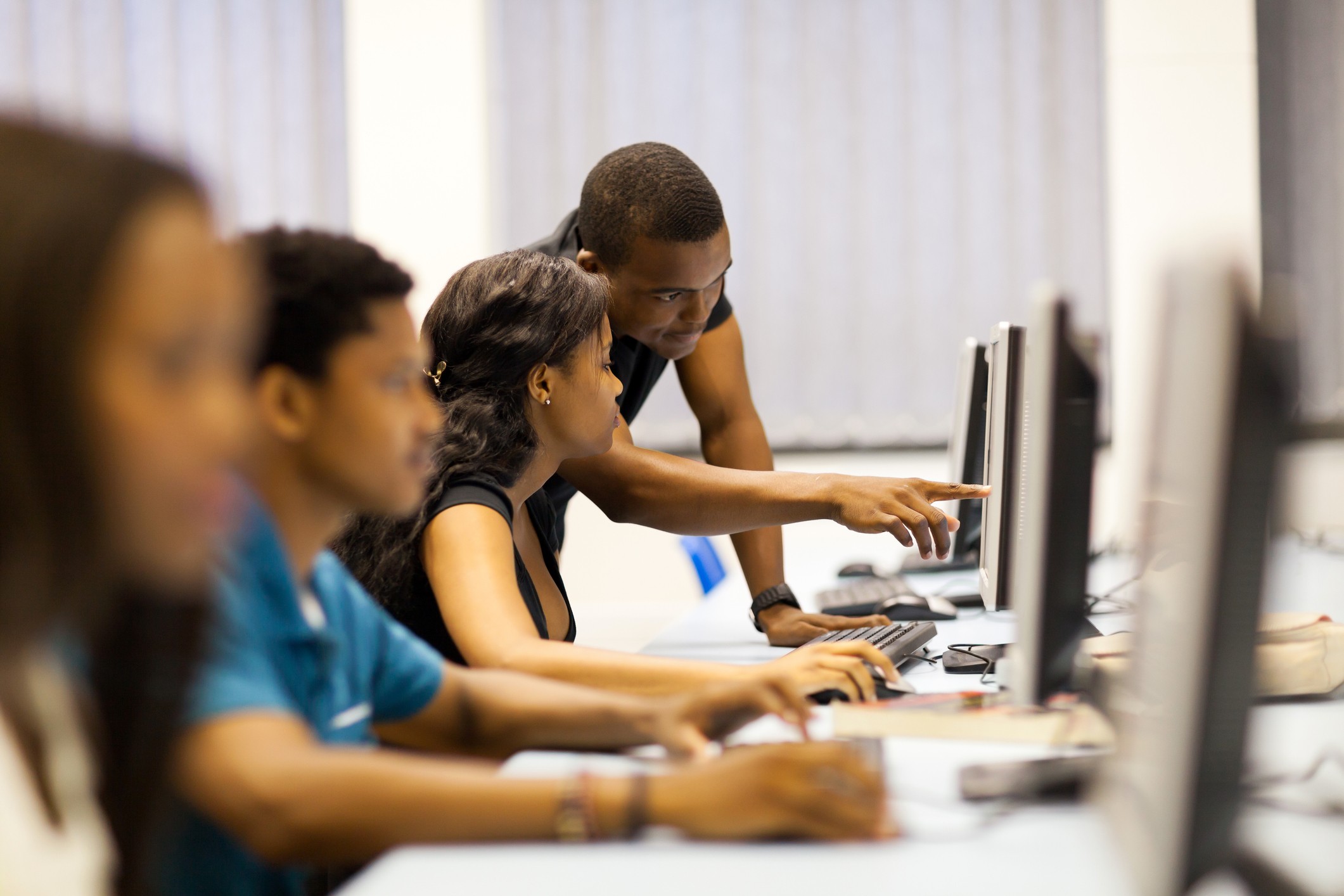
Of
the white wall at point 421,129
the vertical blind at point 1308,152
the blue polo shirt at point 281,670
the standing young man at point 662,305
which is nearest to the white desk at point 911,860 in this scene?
the blue polo shirt at point 281,670

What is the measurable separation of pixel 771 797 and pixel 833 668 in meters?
0.36

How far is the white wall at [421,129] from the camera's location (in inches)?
131

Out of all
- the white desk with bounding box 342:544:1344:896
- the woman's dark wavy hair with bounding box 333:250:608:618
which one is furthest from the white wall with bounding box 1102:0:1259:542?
the white desk with bounding box 342:544:1344:896

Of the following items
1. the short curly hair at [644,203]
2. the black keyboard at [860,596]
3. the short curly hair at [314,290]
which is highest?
the short curly hair at [644,203]

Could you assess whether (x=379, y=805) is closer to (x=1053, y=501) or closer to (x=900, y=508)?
(x=1053, y=501)

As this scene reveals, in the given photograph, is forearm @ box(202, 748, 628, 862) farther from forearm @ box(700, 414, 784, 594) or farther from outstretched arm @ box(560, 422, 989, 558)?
forearm @ box(700, 414, 784, 594)

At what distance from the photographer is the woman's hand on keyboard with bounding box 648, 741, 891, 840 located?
0.70 m

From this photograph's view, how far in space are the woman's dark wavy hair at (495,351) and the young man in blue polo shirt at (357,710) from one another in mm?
378

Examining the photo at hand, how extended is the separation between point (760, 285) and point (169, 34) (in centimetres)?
200

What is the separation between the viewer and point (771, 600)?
68.2 inches

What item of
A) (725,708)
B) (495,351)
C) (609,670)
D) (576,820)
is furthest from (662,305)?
(576,820)

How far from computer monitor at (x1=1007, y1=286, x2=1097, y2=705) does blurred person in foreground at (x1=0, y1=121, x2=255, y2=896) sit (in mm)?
567

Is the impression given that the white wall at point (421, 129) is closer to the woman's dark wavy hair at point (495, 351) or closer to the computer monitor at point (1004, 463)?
the woman's dark wavy hair at point (495, 351)

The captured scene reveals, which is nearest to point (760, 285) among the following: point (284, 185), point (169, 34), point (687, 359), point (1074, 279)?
point (1074, 279)
